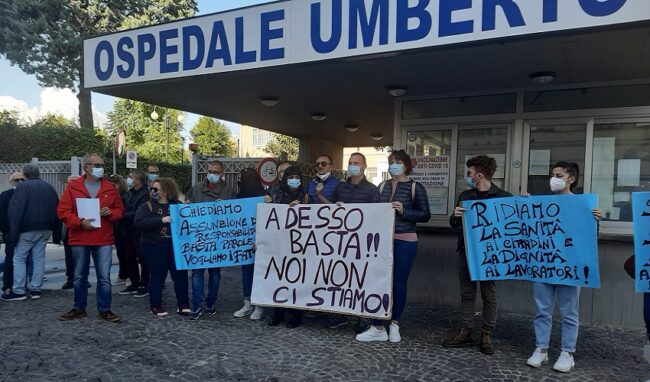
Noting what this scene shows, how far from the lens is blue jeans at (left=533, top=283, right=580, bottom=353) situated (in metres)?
4.03

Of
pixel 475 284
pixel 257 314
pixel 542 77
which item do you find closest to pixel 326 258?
pixel 257 314

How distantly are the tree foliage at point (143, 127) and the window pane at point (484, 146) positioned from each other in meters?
36.3

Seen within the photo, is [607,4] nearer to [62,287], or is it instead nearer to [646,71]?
[646,71]

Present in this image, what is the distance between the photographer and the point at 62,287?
22.9 feet

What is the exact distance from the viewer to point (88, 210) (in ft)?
16.9

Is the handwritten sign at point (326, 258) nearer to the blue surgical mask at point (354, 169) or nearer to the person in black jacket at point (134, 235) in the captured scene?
the blue surgical mask at point (354, 169)

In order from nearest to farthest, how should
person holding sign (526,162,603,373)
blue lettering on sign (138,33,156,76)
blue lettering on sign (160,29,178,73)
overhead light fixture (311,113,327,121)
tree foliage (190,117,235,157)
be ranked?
1. person holding sign (526,162,603,373)
2. blue lettering on sign (160,29,178,73)
3. blue lettering on sign (138,33,156,76)
4. overhead light fixture (311,113,327,121)
5. tree foliage (190,117,235,157)

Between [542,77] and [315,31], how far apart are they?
292 cm

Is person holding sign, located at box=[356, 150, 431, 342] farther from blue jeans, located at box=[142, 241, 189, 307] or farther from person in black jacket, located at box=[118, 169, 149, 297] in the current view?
person in black jacket, located at box=[118, 169, 149, 297]

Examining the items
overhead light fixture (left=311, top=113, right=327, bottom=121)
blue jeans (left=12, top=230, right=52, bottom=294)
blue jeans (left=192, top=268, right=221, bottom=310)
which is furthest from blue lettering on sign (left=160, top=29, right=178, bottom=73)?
overhead light fixture (left=311, top=113, right=327, bottom=121)

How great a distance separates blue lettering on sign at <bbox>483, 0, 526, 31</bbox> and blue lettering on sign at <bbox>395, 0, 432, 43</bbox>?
545 mm

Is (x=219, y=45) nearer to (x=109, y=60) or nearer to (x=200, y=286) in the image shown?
(x=109, y=60)

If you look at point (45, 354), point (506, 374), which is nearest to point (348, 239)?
point (506, 374)

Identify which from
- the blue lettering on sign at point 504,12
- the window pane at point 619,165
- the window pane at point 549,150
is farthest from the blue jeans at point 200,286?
the window pane at point 619,165
